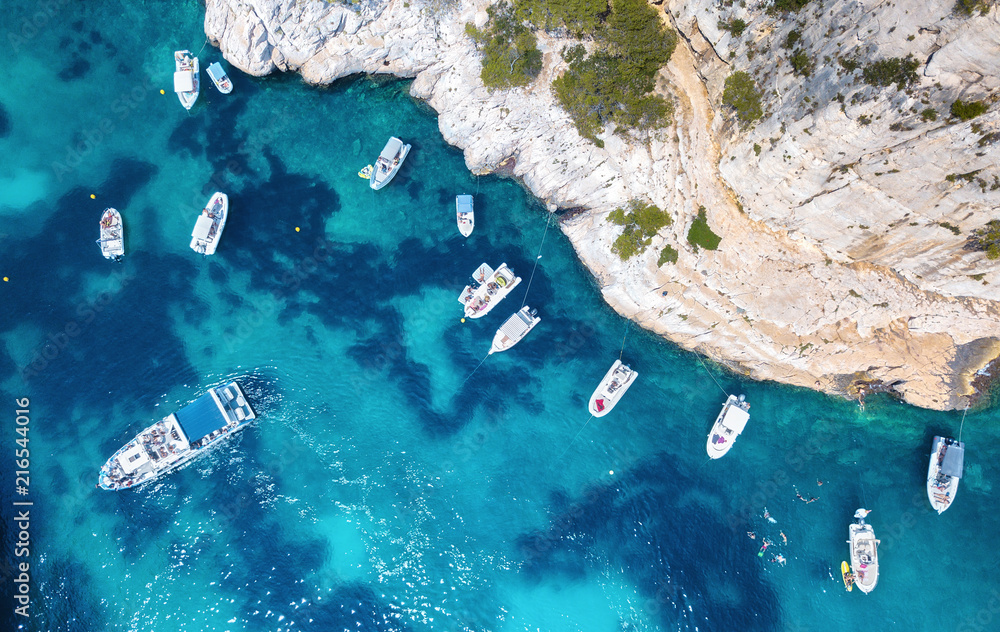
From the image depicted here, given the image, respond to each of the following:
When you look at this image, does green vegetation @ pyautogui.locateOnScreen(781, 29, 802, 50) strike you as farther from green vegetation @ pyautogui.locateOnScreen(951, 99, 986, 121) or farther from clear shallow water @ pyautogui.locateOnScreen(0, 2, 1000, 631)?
clear shallow water @ pyautogui.locateOnScreen(0, 2, 1000, 631)

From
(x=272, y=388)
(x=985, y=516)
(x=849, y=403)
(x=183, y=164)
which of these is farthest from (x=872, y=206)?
(x=183, y=164)

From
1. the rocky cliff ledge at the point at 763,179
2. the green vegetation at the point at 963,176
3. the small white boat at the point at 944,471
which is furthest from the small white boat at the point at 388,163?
the small white boat at the point at 944,471

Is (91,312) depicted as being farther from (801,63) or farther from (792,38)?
(792,38)

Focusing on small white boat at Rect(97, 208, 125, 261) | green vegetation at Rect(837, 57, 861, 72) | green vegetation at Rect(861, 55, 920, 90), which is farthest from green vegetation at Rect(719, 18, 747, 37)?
small white boat at Rect(97, 208, 125, 261)

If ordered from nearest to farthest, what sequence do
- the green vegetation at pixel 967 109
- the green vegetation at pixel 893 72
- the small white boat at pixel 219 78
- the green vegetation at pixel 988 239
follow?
Answer: the green vegetation at pixel 967 109 → the green vegetation at pixel 893 72 → the green vegetation at pixel 988 239 → the small white boat at pixel 219 78

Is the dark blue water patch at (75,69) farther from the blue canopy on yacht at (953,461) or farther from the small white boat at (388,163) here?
the blue canopy on yacht at (953,461)
